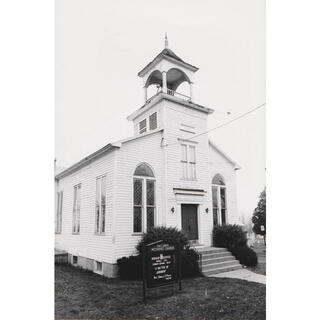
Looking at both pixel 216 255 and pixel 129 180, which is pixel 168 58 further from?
pixel 216 255

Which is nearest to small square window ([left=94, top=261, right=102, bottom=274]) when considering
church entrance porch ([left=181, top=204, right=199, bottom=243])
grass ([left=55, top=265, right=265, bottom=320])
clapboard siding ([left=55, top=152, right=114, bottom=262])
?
clapboard siding ([left=55, top=152, right=114, bottom=262])

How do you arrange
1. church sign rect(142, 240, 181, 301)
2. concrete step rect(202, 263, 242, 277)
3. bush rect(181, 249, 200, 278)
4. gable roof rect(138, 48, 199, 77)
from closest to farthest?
church sign rect(142, 240, 181, 301)
bush rect(181, 249, 200, 278)
gable roof rect(138, 48, 199, 77)
concrete step rect(202, 263, 242, 277)

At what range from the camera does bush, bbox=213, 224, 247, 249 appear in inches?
367

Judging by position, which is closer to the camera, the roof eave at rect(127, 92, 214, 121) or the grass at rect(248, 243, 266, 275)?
the grass at rect(248, 243, 266, 275)

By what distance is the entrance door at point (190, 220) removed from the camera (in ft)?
30.6

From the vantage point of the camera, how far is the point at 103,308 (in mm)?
5781

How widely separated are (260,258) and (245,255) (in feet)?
1.55

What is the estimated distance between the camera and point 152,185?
9391 millimetres

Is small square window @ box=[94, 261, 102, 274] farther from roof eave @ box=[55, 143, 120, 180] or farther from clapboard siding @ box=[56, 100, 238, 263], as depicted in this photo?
roof eave @ box=[55, 143, 120, 180]

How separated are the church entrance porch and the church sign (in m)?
2.58
